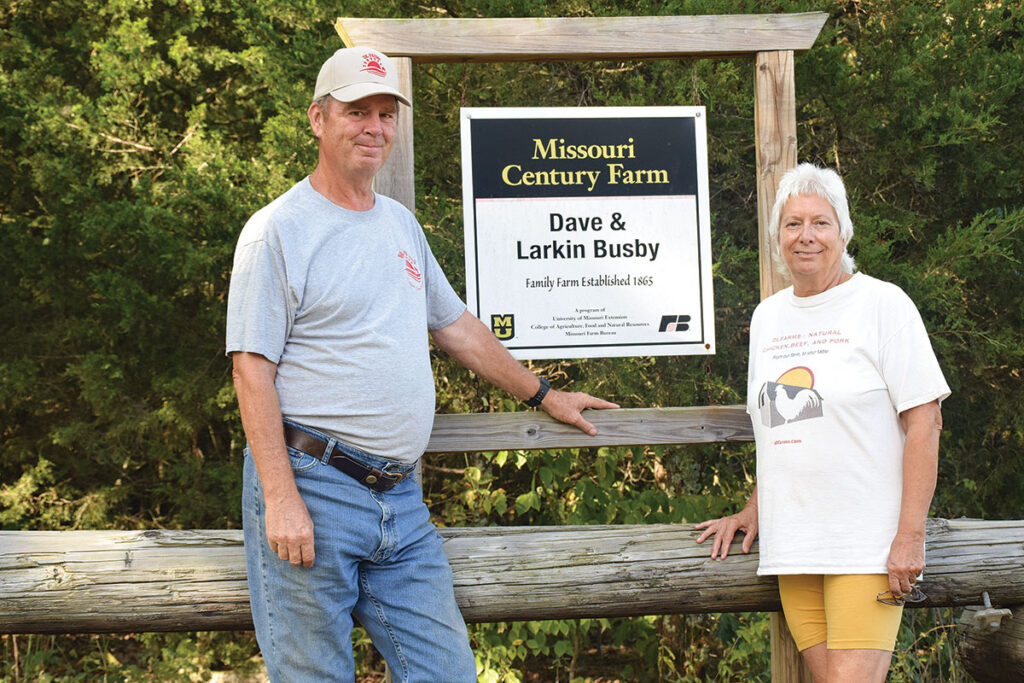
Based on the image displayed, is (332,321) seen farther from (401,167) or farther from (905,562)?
(905,562)

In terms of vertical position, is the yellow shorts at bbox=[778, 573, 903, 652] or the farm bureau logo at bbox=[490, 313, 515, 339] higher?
the farm bureau logo at bbox=[490, 313, 515, 339]

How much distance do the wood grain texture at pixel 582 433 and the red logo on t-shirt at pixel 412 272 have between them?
0.78 meters

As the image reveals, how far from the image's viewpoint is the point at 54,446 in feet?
23.1

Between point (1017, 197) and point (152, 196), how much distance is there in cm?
538

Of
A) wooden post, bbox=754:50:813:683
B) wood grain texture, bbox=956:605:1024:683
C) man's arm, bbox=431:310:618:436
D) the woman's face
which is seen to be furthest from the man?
wood grain texture, bbox=956:605:1024:683

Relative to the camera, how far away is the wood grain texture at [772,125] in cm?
362

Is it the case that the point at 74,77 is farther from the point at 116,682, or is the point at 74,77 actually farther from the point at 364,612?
the point at 364,612

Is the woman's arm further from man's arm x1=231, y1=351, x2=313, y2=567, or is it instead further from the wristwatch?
man's arm x1=231, y1=351, x2=313, y2=567

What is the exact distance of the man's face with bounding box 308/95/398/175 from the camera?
268cm

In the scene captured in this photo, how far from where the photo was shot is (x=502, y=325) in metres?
3.51

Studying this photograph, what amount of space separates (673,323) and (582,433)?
0.53 metres

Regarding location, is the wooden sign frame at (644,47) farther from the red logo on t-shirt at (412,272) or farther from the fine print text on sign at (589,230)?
the red logo on t-shirt at (412,272)

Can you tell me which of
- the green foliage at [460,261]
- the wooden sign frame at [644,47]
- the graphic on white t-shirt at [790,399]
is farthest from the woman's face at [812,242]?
the green foliage at [460,261]

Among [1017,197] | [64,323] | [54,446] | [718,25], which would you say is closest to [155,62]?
[64,323]
